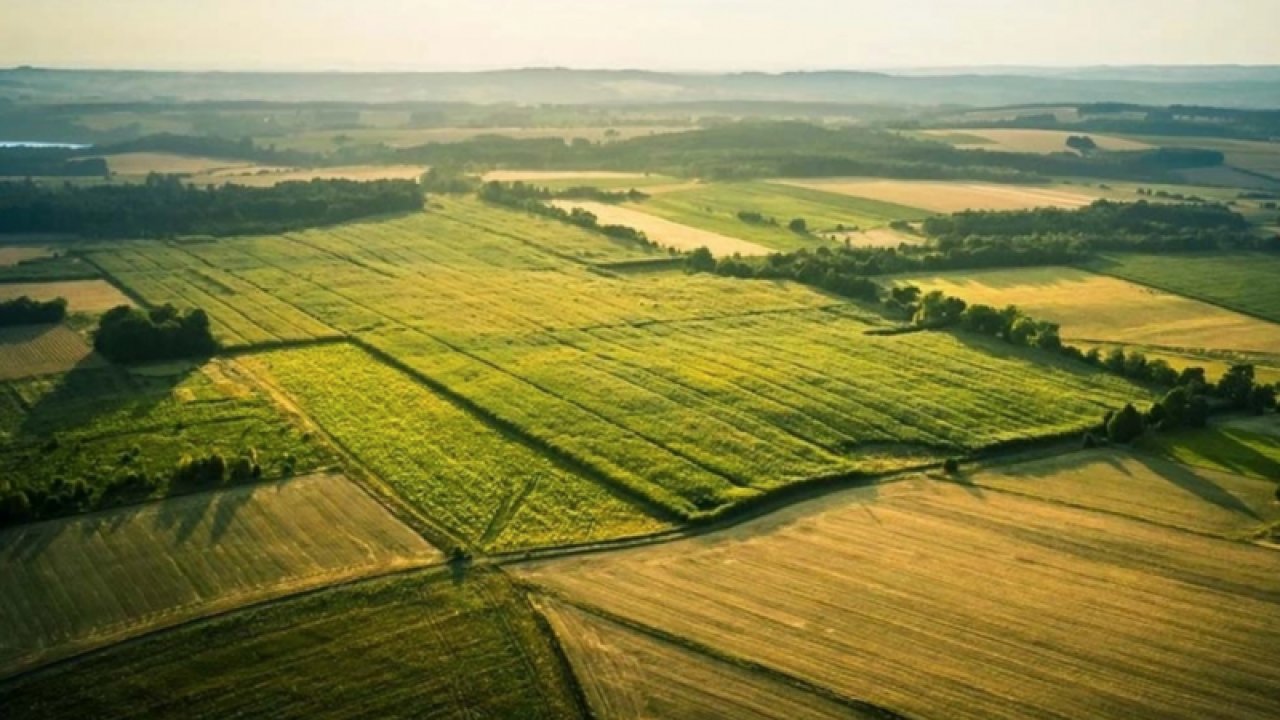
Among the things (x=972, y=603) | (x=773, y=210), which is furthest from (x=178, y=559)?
(x=773, y=210)

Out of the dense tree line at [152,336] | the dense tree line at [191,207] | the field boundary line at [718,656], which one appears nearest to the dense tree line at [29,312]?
the dense tree line at [152,336]

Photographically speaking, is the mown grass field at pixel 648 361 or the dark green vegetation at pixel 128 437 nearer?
the dark green vegetation at pixel 128 437

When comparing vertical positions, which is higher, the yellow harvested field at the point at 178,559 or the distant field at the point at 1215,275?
the distant field at the point at 1215,275

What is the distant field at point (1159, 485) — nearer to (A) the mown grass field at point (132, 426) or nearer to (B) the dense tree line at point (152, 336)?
(A) the mown grass field at point (132, 426)

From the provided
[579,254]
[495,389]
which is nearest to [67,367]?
[495,389]

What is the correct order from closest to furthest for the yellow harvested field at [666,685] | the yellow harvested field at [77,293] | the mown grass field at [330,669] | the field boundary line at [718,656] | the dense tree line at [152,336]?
the mown grass field at [330,669] → the yellow harvested field at [666,685] → the field boundary line at [718,656] → the dense tree line at [152,336] → the yellow harvested field at [77,293]

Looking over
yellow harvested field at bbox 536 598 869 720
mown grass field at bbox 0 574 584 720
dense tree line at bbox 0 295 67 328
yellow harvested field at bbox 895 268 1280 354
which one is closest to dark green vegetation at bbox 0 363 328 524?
mown grass field at bbox 0 574 584 720
